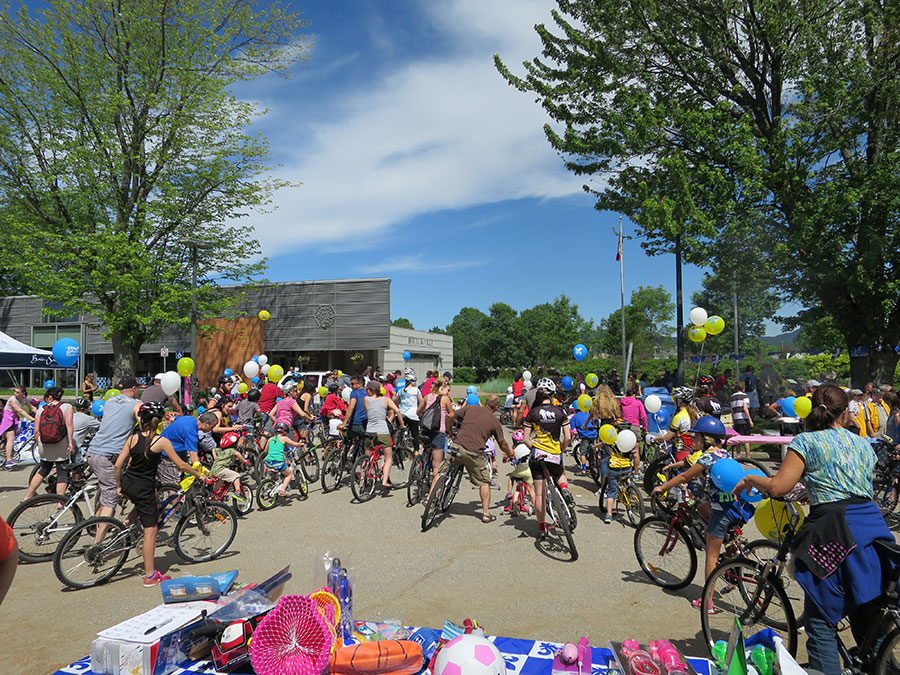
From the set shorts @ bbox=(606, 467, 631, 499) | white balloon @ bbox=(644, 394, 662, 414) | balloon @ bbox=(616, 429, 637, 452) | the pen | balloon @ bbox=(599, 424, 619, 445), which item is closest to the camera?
the pen

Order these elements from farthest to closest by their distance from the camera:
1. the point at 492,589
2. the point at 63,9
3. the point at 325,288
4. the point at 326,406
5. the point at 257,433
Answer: the point at 325,288
the point at 63,9
the point at 326,406
the point at 257,433
the point at 492,589

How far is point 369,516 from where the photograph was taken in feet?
26.4

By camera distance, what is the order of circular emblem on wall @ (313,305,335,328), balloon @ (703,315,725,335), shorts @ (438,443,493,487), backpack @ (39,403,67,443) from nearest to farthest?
backpack @ (39,403,67,443)
shorts @ (438,443,493,487)
balloon @ (703,315,725,335)
circular emblem on wall @ (313,305,335,328)

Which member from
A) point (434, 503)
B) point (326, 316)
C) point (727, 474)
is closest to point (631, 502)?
point (434, 503)

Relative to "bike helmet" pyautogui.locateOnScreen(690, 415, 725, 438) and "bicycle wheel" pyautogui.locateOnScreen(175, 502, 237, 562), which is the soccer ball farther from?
"bicycle wheel" pyautogui.locateOnScreen(175, 502, 237, 562)

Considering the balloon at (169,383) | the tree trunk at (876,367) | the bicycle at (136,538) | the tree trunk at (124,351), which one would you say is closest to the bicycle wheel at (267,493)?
the bicycle at (136,538)

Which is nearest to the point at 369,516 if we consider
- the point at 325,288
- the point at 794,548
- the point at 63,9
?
the point at 794,548

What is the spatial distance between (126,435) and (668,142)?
14663mm

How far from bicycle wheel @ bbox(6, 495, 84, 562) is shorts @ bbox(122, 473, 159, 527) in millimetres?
1480

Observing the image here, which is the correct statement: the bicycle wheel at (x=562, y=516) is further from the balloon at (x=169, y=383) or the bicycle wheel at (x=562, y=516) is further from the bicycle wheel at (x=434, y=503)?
the balloon at (x=169, y=383)

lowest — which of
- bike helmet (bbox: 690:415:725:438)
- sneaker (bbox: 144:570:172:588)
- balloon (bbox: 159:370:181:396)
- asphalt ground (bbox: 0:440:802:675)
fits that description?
asphalt ground (bbox: 0:440:802:675)

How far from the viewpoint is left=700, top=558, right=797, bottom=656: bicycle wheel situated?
3558 mm

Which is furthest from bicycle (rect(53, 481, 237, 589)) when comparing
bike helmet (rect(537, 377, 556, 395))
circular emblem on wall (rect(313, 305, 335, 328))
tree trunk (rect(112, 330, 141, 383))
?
circular emblem on wall (rect(313, 305, 335, 328))

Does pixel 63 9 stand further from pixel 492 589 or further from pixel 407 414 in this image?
pixel 492 589
